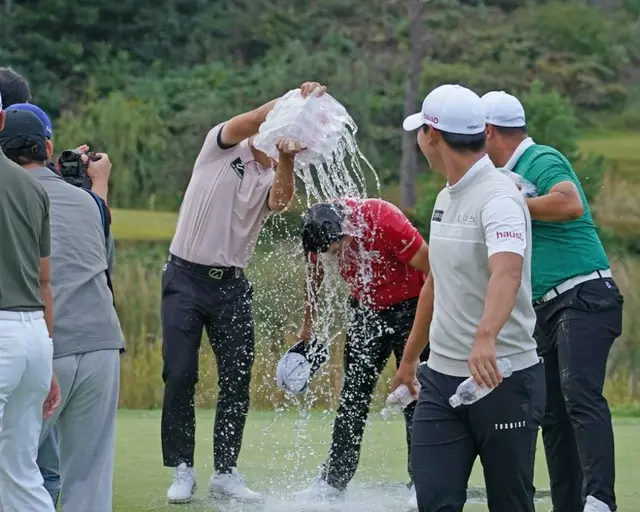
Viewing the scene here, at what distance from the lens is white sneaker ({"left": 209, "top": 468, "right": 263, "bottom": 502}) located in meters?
7.19

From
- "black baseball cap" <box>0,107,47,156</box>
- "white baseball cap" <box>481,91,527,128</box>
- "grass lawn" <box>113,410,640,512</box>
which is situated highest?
"white baseball cap" <box>481,91,527,128</box>

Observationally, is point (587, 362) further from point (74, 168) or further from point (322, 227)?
Result: point (74, 168)

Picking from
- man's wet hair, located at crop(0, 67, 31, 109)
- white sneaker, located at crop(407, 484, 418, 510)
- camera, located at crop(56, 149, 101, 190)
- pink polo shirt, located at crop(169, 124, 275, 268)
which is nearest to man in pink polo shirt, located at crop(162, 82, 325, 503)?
pink polo shirt, located at crop(169, 124, 275, 268)

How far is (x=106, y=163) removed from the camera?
6148 millimetres

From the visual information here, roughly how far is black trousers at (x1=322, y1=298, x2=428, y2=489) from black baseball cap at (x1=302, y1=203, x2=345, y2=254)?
0.53 metres

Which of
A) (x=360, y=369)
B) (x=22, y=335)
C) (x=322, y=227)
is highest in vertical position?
(x=322, y=227)

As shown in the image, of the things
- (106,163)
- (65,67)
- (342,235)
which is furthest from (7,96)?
(65,67)

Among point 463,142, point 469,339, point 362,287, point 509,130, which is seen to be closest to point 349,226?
point 362,287

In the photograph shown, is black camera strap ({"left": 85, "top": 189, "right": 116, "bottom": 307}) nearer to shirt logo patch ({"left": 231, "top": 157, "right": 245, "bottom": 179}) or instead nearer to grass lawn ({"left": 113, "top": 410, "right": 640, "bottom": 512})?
shirt logo patch ({"left": 231, "top": 157, "right": 245, "bottom": 179})

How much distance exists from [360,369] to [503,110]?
65.6 inches

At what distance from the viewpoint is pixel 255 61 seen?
33719mm

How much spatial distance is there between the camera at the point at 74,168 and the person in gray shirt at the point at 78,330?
360mm

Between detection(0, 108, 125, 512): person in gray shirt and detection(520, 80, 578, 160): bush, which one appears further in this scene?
detection(520, 80, 578, 160): bush

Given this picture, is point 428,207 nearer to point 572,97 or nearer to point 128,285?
point 128,285
